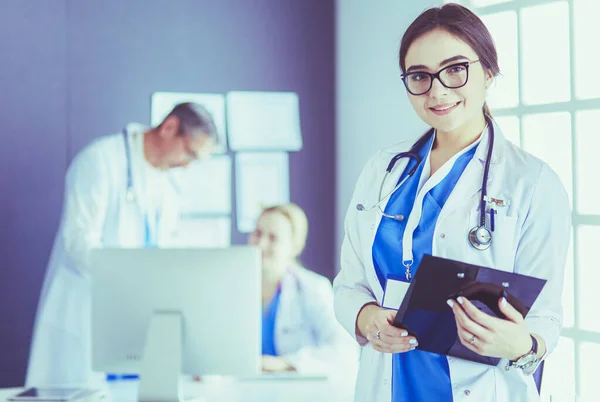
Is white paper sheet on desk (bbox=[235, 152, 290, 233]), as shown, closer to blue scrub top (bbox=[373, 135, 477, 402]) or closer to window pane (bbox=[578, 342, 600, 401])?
window pane (bbox=[578, 342, 600, 401])

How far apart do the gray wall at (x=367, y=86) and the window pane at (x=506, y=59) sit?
0.28 metres

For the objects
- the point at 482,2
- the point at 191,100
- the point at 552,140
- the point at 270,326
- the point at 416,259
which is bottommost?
the point at 270,326

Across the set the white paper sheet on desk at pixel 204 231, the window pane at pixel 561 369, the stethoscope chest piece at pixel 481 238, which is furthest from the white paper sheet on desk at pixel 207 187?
the stethoscope chest piece at pixel 481 238

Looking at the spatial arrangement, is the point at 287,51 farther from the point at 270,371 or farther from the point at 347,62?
the point at 270,371

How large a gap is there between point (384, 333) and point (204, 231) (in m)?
2.17

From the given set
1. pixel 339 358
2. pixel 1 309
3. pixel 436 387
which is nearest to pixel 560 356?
pixel 339 358

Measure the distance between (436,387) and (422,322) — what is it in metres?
0.19

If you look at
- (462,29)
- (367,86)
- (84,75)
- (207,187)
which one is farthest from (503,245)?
(84,75)

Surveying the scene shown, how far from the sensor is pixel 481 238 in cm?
146

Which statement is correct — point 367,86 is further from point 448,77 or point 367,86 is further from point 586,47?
point 448,77

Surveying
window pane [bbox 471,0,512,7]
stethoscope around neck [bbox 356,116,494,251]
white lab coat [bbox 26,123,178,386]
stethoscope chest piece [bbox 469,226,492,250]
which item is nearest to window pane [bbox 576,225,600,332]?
window pane [bbox 471,0,512,7]

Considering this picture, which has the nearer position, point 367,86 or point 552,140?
point 552,140

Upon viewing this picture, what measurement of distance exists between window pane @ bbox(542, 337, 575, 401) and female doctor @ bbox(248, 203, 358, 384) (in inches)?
28.7

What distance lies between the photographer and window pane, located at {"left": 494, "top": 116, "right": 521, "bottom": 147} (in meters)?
2.86
